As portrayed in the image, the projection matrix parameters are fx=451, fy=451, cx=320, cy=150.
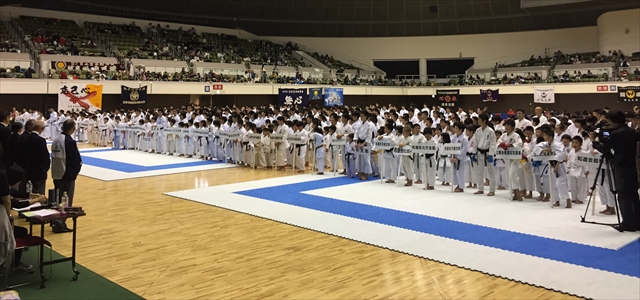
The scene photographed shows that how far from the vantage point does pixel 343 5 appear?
36219 millimetres

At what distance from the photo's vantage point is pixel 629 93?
78.5 ft

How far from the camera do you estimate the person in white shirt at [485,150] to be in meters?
9.06

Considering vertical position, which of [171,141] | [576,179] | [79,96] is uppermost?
[79,96]

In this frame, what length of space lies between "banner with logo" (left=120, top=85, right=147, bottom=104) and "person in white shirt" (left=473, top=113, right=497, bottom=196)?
63.9ft

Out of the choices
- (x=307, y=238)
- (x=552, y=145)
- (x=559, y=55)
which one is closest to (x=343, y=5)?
(x=559, y=55)

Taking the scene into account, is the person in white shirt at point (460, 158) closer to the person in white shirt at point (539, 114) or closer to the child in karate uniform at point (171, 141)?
the person in white shirt at point (539, 114)

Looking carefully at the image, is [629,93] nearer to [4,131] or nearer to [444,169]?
[444,169]

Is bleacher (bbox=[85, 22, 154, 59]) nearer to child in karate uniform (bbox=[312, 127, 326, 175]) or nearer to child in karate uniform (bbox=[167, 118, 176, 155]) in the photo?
child in karate uniform (bbox=[167, 118, 176, 155])

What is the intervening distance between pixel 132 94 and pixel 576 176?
70.7 feet

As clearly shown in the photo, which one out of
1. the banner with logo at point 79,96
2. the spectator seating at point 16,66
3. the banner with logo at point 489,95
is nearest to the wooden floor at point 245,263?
the banner with logo at point 79,96

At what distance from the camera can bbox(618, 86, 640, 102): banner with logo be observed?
23.7 m

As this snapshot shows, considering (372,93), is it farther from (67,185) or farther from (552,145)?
(67,185)

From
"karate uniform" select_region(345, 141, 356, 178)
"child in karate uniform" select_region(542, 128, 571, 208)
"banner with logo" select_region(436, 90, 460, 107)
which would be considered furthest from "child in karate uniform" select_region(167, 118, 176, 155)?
"banner with logo" select_region(436, 90, 460, 107)

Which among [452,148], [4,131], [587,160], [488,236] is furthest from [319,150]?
[4,131]
